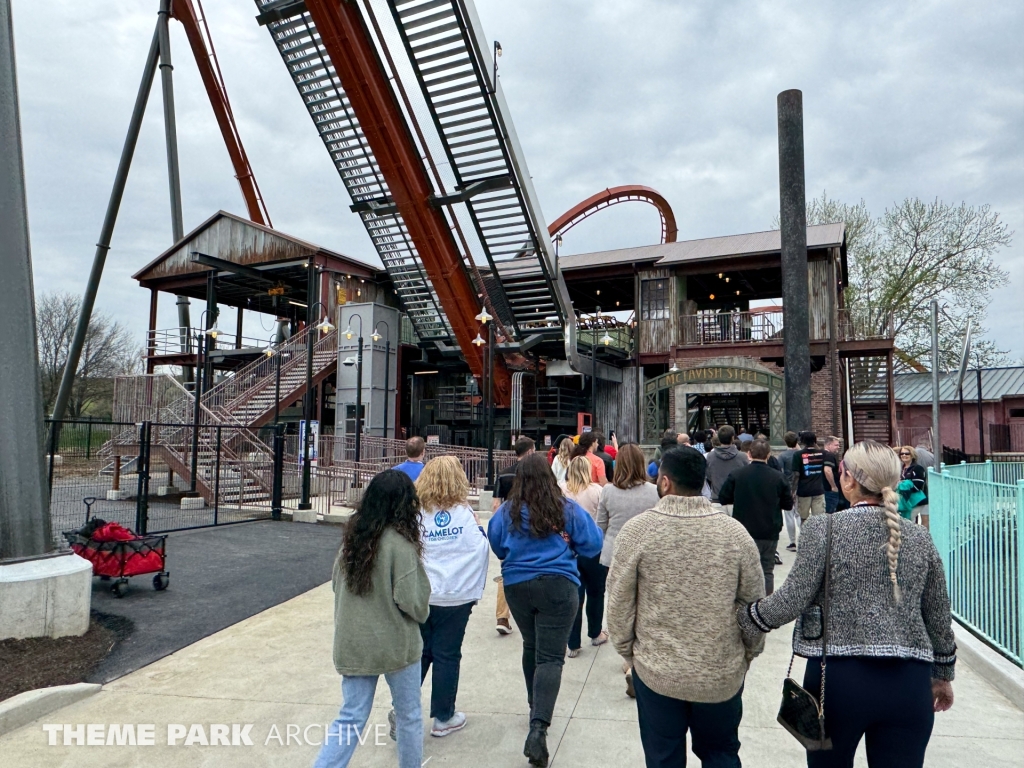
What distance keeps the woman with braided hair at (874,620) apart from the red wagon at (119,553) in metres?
7.66

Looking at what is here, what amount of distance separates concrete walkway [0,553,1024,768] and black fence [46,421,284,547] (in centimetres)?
644

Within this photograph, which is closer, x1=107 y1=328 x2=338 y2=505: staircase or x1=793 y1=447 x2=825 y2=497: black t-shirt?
x1=793 y1=447 x2=825 y2=497: black t-shirt

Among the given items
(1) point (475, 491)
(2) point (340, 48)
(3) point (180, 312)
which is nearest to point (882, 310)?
(1) point (475, 491)

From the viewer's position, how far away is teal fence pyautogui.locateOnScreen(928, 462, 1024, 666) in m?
A: 5.46

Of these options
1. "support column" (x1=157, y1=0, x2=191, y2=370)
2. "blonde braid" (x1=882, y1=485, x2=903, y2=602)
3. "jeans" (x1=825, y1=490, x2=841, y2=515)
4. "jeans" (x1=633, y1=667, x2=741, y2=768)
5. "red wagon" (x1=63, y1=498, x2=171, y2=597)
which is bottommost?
"red wagon" (x1=63, y1=498, x2=171, y2=597)

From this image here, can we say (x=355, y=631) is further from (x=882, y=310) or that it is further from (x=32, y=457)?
(x=882, y=310)

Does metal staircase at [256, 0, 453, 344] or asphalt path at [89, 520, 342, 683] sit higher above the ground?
metal staircase at [256, 0, 453, 344]

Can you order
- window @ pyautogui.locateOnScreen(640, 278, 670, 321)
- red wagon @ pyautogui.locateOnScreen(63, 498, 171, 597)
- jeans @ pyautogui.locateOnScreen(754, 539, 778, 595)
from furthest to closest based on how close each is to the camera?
window @ pyautogui.locateOnScreen(640, 278, 670, 321), red wagon @ pyautogui.locateOnScreen(63, 498, 171, 597), jeans @ pyautogui.locateOnScreen(754, 539, 778, 595)

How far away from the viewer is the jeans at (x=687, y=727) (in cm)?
281

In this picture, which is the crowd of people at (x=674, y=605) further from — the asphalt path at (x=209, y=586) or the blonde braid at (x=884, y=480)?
the asphalt path at (x=209, y=586)

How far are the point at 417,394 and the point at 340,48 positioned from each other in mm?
15341

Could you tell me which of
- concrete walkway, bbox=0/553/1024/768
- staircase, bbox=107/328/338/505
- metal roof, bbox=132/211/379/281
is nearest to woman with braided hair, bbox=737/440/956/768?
concrete walkway, bbox=0/553/1024/768

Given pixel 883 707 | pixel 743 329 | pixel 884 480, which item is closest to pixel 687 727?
pixel 883 707

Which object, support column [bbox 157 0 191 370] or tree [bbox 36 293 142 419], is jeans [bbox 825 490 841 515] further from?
tree [bbox 36 293 142 419]
